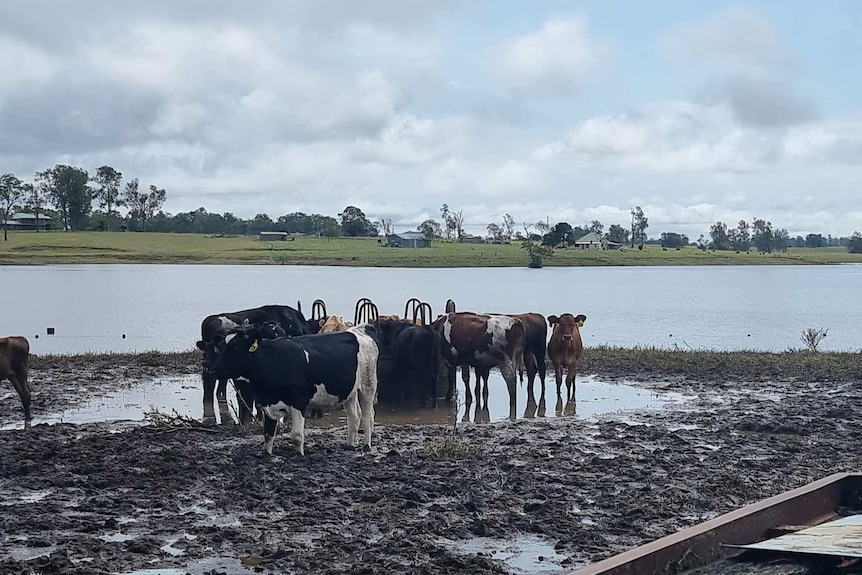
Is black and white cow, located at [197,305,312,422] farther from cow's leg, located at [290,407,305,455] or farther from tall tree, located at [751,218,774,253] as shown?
tall tree, located at [751,218,774,253]

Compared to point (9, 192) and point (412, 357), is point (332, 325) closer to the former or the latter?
point (412, 357)

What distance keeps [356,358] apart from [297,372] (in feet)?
2.74

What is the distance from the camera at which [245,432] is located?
11992mm

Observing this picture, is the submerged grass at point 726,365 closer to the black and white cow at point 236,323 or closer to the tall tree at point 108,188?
the black and white cow at point 236,323

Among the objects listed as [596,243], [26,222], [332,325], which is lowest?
[332,325]

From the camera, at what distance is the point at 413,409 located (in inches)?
593

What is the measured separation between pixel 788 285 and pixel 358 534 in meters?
71.9

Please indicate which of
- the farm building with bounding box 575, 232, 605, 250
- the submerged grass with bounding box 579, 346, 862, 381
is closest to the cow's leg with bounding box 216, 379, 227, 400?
the submerged grass with bounding box 579, 346, 862, 381

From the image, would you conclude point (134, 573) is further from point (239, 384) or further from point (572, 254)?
point (572, 254)

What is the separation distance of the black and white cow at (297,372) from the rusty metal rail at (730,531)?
5690 mm

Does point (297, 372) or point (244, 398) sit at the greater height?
point (297, 372)

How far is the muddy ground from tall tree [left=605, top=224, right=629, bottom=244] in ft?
470

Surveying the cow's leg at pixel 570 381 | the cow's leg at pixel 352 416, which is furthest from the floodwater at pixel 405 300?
the cow's leg at pixel 352 416

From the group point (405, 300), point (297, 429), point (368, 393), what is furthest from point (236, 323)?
point (405, 300)
